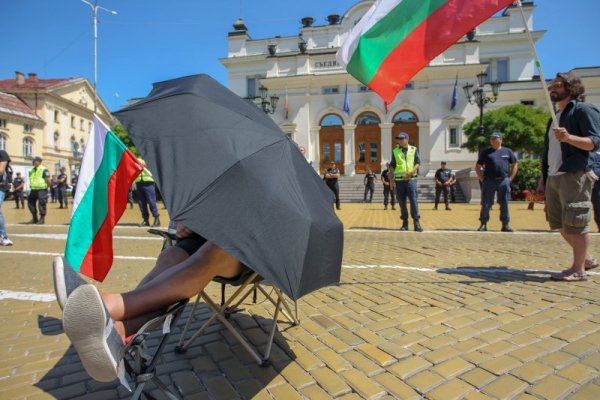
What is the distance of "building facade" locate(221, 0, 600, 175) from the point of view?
3206cm

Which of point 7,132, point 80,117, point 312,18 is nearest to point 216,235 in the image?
point 312,18

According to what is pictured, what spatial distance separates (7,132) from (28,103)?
7.20 m

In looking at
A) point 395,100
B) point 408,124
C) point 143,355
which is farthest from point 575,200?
point 408,124

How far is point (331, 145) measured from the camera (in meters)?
34.8

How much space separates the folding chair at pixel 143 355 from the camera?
65.8 inches

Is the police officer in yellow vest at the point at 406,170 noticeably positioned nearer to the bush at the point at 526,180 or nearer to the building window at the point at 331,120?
the bush at the point at 526,180

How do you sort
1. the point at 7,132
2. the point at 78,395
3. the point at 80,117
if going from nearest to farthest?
the point at 78,395, the point at 7,132, the point at 80,117

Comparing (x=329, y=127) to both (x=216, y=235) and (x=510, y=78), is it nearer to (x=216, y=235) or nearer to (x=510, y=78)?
(x=510, y=78)

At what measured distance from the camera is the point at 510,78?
127ft

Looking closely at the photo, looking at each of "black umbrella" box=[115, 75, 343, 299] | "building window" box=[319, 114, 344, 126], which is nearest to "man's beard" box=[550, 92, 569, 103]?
"black umbrella" box=[115, 75, 343, 299]

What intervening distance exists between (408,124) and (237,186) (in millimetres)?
33879

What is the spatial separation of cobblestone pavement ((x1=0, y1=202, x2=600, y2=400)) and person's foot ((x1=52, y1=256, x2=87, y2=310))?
0.75m

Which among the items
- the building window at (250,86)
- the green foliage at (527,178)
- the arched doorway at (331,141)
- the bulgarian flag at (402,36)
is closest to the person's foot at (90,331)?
the bulgarian flag at (402,36)

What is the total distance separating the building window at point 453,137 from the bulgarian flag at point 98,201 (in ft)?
107
